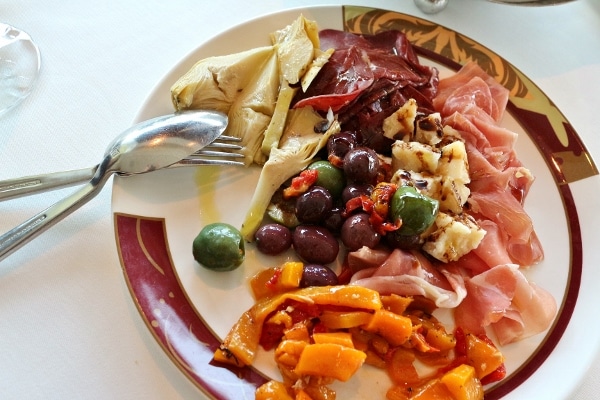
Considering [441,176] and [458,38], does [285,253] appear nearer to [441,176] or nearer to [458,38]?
[441,176]

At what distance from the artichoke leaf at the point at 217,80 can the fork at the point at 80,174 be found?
188 mm

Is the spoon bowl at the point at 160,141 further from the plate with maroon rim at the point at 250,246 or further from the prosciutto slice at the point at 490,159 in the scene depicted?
the prosciutto slice at the point at 490,159

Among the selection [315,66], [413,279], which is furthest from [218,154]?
[413,279]

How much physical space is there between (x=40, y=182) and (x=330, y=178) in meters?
1.08

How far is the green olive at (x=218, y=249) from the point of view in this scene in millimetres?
1792

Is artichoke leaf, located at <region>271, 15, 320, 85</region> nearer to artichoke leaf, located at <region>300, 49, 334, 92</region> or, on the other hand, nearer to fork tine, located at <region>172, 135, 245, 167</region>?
artichoke leaf, located at <region>300, 49, 334, 92</region>

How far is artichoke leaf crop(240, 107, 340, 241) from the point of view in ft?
6.60

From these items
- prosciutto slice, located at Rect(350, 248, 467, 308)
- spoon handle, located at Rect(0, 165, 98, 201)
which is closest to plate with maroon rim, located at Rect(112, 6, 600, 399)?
spoon handle, located at Rect(0, 165, 98, 201)

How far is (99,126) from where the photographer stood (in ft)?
7.50

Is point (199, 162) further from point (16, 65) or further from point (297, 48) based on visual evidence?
point (16, 65)

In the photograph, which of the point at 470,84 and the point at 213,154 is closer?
the point at 213,154

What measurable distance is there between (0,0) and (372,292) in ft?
7.97

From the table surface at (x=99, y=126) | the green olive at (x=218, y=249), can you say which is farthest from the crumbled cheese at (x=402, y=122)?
the table surface at (x=99, y=126)

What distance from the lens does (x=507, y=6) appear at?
3031mm
